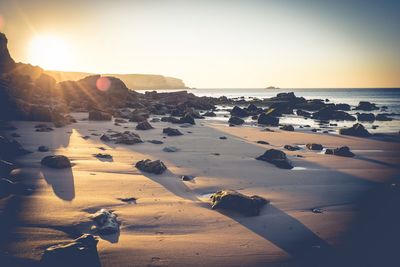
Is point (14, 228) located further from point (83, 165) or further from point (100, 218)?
point (83, 165)

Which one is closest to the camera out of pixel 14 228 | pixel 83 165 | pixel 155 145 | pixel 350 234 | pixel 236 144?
pixel 14 228

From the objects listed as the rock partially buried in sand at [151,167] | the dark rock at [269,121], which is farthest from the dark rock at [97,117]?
the rock partially buried in sand at [151,167]

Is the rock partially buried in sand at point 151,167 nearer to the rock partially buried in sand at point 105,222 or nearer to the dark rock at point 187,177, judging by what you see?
the dark rock at point 187,177

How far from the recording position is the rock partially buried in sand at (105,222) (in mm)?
4172

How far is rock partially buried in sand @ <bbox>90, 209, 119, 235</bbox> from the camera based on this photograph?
4.17 metres

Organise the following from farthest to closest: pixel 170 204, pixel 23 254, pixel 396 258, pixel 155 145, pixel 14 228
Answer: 1. pixel 155 145
2. pixel 170 204
3. pixel 14 228
4. pixel 396 258
5. pixel 23 254

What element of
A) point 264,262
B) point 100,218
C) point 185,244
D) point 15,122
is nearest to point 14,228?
point 100,218

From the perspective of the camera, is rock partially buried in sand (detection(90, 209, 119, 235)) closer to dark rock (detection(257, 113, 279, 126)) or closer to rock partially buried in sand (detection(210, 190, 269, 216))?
rock partially buried in sand (detection(210, 190, 269, 216))

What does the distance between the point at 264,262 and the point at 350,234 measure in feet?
5.39

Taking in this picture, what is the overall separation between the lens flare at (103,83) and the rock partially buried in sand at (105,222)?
34.6 metres

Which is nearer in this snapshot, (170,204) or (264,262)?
(264,262)

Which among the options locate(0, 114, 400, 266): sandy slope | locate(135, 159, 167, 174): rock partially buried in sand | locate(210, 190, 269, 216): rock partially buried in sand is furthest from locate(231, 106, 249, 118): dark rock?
locate(210, 190, 269, 216): rock partially buried in sand

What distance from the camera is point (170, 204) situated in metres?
5.35

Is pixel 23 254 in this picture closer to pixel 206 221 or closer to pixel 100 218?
pixel 100 218
